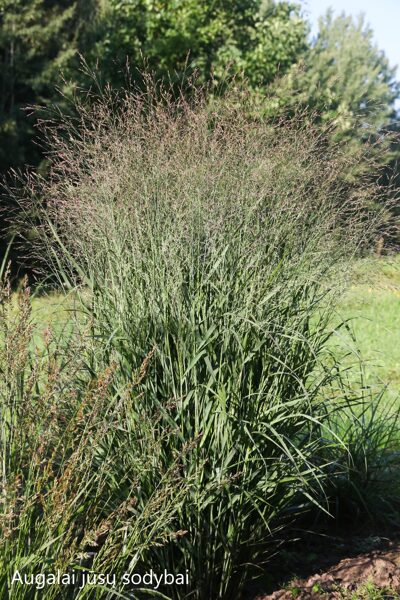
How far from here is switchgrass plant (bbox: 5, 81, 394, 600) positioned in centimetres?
277

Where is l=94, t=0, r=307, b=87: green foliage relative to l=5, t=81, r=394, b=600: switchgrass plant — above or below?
above

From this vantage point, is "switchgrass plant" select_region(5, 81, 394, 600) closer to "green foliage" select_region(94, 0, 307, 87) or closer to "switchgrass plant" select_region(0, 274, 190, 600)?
"switchgrass plant" select_region(0, 274, 190, 600)

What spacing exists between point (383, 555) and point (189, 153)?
1840mm

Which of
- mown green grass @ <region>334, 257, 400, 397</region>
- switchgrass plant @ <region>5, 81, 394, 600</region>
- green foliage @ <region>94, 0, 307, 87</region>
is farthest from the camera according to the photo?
green foliage @ <region>94, 0, 307, 87</region>

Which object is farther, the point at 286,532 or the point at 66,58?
the point at 66,58

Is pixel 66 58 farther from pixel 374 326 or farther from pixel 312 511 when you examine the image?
pixel 312 511

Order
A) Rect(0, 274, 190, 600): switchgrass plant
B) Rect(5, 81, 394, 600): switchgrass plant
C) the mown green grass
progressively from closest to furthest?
Rect(0, 274, 190, 600): switchgrass plant
Rect(5, 81, 394, 600): switchgrass plant
the mown green grass

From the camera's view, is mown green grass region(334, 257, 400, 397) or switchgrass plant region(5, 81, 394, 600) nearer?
switchgrass plant region(5, 81, 394, 600)

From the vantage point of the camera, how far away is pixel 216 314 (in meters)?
2.88

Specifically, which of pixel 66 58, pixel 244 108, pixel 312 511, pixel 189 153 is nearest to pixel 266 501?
pixel 312 511

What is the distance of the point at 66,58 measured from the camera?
14.7 meters

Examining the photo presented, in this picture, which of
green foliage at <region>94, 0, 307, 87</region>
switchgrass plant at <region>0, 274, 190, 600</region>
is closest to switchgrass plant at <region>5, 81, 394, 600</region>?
switchgrass plant at <region>0, 274, 190, 600</region>

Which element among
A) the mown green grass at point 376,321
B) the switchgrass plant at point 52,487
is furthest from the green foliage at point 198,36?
the switchgrass plant at point 52,487

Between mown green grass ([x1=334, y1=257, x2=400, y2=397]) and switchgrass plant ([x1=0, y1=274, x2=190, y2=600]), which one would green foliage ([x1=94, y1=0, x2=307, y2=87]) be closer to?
mown green grass ([x1=334, y1=257, x2=400, y2=397])
